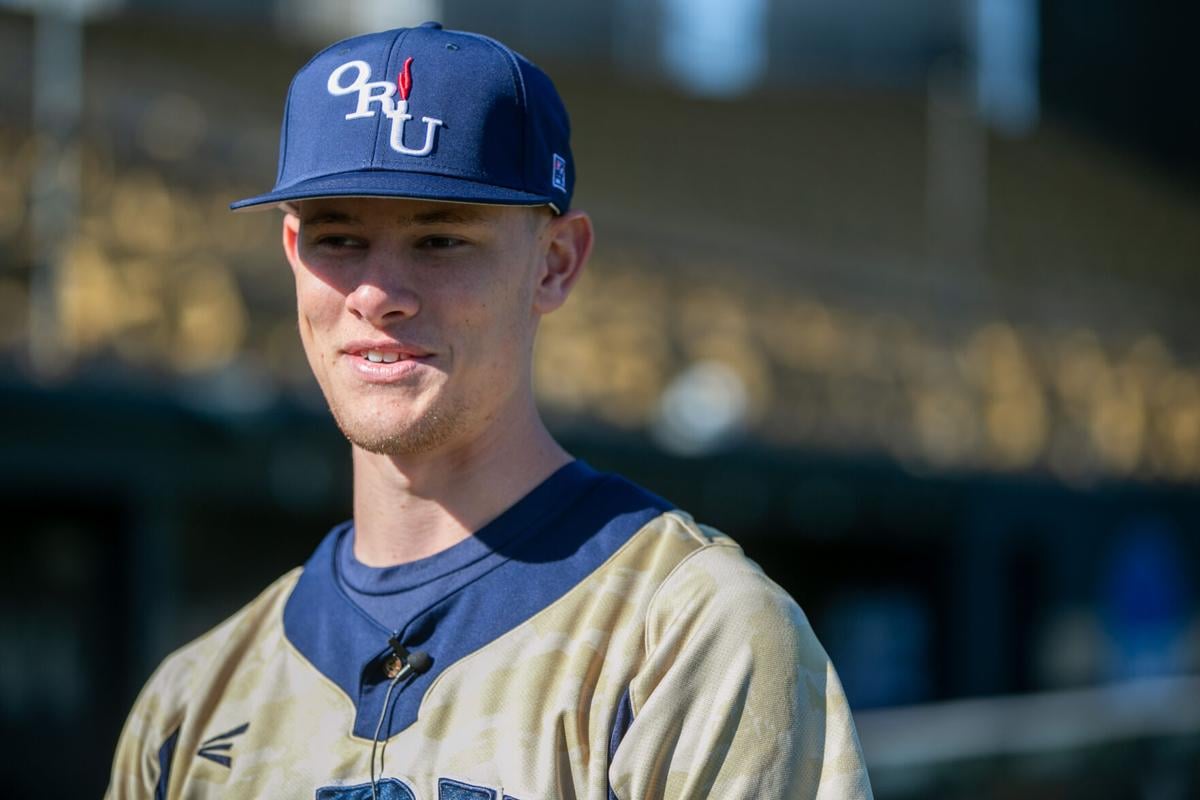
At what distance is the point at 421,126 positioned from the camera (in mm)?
1678

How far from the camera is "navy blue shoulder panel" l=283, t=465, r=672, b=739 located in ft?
5.55

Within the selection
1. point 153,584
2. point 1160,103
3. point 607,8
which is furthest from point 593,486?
point 1160,103

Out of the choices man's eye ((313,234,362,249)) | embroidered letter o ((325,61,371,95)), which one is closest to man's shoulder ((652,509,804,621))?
man's eye ((313,234,362,249))

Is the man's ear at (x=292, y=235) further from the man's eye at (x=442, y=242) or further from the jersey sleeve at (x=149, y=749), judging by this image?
the jersey sleeve at (x=149, y=749)

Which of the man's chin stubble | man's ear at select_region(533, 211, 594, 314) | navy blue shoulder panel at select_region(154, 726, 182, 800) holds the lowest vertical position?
navy blue shoulder panel at select_region(154, 726, 182, 800)

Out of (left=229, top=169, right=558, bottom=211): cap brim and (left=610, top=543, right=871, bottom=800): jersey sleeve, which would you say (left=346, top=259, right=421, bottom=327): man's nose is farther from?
(left=610, top=543, right=871, bottom=800): jersey sleeve

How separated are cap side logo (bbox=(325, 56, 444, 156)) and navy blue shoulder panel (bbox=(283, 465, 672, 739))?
421 millimetres

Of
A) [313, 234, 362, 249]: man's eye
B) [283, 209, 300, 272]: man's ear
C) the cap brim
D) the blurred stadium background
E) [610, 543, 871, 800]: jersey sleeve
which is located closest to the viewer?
[610, 543, 871, 800]: jersey sleeve

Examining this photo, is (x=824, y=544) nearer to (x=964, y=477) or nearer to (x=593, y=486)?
(x=964, y=477)

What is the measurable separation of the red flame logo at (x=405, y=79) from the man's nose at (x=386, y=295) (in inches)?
7.1

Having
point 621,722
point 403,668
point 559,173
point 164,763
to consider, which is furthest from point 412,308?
point 164,763

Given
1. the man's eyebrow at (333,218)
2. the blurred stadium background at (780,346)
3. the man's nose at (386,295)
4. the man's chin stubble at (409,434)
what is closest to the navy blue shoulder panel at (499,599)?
the man's chin stubble at (409,434)

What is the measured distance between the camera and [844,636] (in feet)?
38.9

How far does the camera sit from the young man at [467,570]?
1.54m
